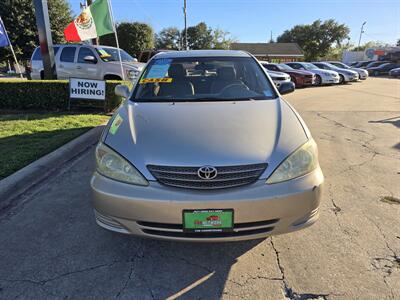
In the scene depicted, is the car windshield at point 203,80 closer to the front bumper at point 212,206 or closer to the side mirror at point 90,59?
the front bumper at point 212,206

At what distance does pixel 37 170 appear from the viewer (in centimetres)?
436

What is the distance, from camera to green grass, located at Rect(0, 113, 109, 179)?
4.67m

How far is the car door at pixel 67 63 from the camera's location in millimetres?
10867

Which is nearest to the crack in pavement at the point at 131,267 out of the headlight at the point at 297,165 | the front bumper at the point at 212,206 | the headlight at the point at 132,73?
the front bumper at the point at 212,206

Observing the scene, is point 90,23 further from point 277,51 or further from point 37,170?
point 277,51

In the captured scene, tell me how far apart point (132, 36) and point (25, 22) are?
39.4ft

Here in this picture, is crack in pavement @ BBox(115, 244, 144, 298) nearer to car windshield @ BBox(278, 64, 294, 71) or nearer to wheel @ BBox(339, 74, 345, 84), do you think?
car windshield @ BBox(278, 64, 294, 71)

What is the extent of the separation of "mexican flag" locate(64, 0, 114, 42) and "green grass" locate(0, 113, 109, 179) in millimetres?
2560

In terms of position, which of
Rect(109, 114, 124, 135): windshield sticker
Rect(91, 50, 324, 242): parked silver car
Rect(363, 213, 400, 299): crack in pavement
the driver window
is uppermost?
the driver window

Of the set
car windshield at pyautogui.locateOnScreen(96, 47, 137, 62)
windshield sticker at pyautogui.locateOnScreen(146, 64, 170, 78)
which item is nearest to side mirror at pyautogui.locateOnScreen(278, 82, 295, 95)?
windshield sticker at pyautogui.locateOnScreen(146, 64, 170, 78)

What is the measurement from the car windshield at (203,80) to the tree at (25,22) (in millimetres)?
31856

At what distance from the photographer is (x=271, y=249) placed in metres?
2.83

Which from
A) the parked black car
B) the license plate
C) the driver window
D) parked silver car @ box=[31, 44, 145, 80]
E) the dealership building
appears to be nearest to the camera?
the license plate

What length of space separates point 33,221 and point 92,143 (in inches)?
117
